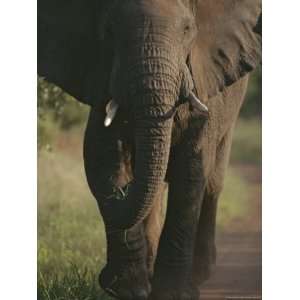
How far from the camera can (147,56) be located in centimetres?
527

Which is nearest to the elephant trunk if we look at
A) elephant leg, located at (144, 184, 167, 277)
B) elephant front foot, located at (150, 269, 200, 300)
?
elephant front foot, located at (150, 269, 200, 300)

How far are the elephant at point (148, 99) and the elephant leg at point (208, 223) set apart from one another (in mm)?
392

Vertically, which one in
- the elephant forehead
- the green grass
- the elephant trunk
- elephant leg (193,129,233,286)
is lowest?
the green grass

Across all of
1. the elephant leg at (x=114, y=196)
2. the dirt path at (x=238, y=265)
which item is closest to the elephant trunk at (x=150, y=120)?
the elephant leg at (x=114, y=196)

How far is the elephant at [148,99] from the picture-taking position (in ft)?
17.4

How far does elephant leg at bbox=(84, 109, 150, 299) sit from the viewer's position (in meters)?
5.70

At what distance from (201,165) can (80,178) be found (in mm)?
3406

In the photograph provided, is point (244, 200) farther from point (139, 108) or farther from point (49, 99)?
point (139, 108)

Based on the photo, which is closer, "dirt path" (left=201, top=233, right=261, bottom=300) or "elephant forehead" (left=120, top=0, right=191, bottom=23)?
"elephant forehead" (left=120, top=0, right=191, bottom=23)

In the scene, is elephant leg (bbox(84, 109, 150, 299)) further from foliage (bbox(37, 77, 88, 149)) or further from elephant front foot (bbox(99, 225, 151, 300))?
foliage (bbox(37, 77, 88, 149))

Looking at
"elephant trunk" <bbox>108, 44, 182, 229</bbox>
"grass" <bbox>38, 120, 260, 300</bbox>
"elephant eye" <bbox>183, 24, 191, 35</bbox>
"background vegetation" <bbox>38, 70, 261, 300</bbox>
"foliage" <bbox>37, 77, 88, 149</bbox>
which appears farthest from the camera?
"foliage" <bbox>37, 77, 88, 149</bbox>

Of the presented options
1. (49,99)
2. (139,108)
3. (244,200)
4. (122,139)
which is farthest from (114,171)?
(244,200)

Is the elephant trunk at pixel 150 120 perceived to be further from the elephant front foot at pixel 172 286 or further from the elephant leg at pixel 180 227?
the elephant front foot at pixel 172 286

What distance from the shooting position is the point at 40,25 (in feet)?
19.4
